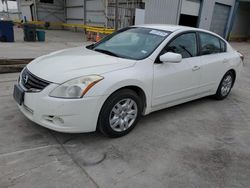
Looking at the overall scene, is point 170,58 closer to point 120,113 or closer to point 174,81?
point 174,81

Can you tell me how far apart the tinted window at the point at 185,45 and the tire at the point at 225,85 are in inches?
51.0

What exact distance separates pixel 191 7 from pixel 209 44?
47.8ft

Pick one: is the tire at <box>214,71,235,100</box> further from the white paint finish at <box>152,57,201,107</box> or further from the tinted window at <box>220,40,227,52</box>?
the white paint finish at <box>152,57,201,107</box>

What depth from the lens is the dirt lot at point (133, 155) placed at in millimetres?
2514

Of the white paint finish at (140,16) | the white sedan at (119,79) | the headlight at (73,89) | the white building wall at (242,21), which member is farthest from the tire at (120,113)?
the white building wall at (242,21)

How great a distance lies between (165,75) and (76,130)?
1.59 meters

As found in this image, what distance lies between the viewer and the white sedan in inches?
111

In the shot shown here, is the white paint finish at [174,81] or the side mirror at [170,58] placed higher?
the side mirror at [170,58]

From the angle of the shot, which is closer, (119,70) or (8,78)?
(119,70)

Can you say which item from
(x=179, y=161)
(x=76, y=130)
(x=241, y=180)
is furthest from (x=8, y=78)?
(x=241, y=180)

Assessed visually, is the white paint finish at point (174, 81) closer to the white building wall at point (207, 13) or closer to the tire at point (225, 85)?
A: the tire at point (225, 85)

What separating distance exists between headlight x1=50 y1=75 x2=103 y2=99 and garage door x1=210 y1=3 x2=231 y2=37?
19805 millimetres

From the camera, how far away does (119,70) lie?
122 inches

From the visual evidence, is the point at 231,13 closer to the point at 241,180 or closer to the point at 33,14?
the point at 33,14
